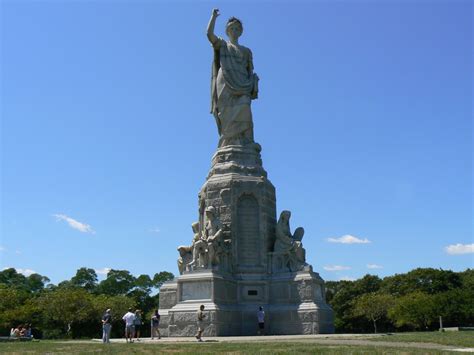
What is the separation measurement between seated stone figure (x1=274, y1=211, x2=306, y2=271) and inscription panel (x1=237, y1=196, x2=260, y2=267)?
3.82 feet

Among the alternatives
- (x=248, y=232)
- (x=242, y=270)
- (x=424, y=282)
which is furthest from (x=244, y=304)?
(x=424, y=282)

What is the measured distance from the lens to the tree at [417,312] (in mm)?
55281

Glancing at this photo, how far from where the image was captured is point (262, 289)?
1182 inches

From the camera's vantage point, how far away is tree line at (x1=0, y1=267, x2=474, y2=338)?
5559 centimetres

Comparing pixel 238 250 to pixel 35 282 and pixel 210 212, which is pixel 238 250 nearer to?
pixel 210 212

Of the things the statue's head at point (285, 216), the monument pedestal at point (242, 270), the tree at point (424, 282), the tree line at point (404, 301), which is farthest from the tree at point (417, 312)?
the statue's head at point (285, 216)

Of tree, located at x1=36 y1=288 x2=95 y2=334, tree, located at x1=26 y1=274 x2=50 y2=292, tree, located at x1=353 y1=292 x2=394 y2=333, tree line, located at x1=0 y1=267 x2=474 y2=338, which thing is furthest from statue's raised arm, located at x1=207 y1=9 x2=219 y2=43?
tree, located at x1=26 y1=274 x2=50 y2=292

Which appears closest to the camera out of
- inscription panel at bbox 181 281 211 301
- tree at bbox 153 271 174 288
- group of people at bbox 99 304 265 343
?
group of people at bbox 99 304 265 343

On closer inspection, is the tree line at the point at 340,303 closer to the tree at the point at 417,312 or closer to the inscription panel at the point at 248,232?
the tree at the point at 417,312

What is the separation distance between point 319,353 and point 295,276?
15.8m

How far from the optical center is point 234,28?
113 ft

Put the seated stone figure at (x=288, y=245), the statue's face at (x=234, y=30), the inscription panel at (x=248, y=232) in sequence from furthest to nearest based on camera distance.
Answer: the statue's face at (x=234, y=30)
the inscription panel at (x=248, y=232)
the seated stone figure at (x=288, y=245)

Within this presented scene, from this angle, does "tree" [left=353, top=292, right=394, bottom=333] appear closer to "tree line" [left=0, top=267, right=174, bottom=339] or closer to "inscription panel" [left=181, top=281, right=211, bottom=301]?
"tree line" [left=0, top=267, right=174, bottom=339]

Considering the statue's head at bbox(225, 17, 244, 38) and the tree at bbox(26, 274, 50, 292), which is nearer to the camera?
the statue's head at bbox(225, 17, 244, 38)
